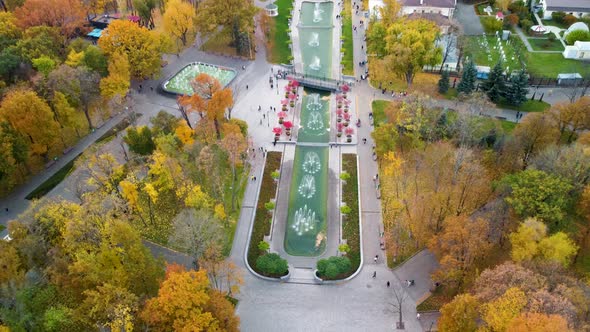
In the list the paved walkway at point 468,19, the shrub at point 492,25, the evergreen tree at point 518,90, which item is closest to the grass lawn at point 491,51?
the shrub at point 492,25

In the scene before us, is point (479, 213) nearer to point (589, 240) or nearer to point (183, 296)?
point (589, 240)

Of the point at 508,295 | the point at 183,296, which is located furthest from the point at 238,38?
the point at 508,295

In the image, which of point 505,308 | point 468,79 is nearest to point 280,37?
point 468,79

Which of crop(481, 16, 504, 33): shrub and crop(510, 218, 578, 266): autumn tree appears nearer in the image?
crop(510, 218, 578, 266): autumn tree

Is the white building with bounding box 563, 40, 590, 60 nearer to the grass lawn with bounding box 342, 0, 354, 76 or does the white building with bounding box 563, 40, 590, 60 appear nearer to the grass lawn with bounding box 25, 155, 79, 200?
the grass lawn with bounding box 342, 0, 354, 76

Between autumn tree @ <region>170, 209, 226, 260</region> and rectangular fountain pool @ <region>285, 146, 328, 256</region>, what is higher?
autumn tree @ <region>170, 209, 226, 260</region>

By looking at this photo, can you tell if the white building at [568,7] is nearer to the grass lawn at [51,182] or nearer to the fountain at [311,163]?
the fountain at [311,163]

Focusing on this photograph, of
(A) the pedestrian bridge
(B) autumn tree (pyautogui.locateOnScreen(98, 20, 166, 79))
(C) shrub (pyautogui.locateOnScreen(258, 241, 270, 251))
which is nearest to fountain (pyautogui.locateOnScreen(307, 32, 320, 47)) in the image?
(A) the pedestrian bridge
